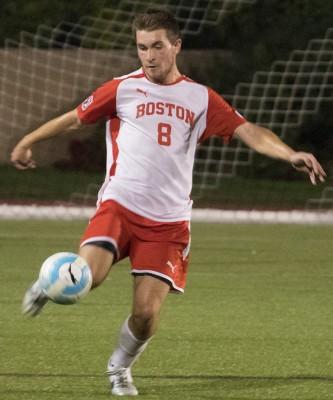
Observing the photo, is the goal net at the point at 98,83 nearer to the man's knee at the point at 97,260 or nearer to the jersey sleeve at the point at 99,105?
the jersey sleeve at the point at 99,105

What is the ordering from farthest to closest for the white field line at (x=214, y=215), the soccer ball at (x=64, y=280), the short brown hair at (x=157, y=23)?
the white field line at (x=214, y=215) < the short brown hair at (x=157, y=23) < the soccer ball at (x=64, y=280)

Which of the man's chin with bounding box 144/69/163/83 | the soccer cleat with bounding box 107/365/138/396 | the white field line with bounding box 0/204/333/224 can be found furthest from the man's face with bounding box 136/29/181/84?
the white field line with bounding box 0/204/333/224

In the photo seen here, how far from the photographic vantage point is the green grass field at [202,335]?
7.44 metres

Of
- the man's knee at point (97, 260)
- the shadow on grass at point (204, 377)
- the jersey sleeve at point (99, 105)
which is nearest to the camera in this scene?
the man's knee at point (97, 260)

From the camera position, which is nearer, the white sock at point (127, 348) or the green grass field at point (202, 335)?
the white sock at point (127, 348)

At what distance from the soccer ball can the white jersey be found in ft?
2.00

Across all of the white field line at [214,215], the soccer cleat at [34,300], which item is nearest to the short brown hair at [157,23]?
the soccer cleat at [34,300]

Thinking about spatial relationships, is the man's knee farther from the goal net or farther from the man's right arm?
the goal net

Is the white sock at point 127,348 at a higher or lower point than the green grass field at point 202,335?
higher

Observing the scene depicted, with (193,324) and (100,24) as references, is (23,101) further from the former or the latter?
(193,324)

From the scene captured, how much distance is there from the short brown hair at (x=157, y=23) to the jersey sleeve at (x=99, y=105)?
0.35 meters

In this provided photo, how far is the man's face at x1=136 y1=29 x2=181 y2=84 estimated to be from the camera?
7180 mm

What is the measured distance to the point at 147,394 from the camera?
7.19 m

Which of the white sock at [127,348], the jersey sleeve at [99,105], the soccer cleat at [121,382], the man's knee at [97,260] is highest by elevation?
the jersey sleeve at [99,105]
